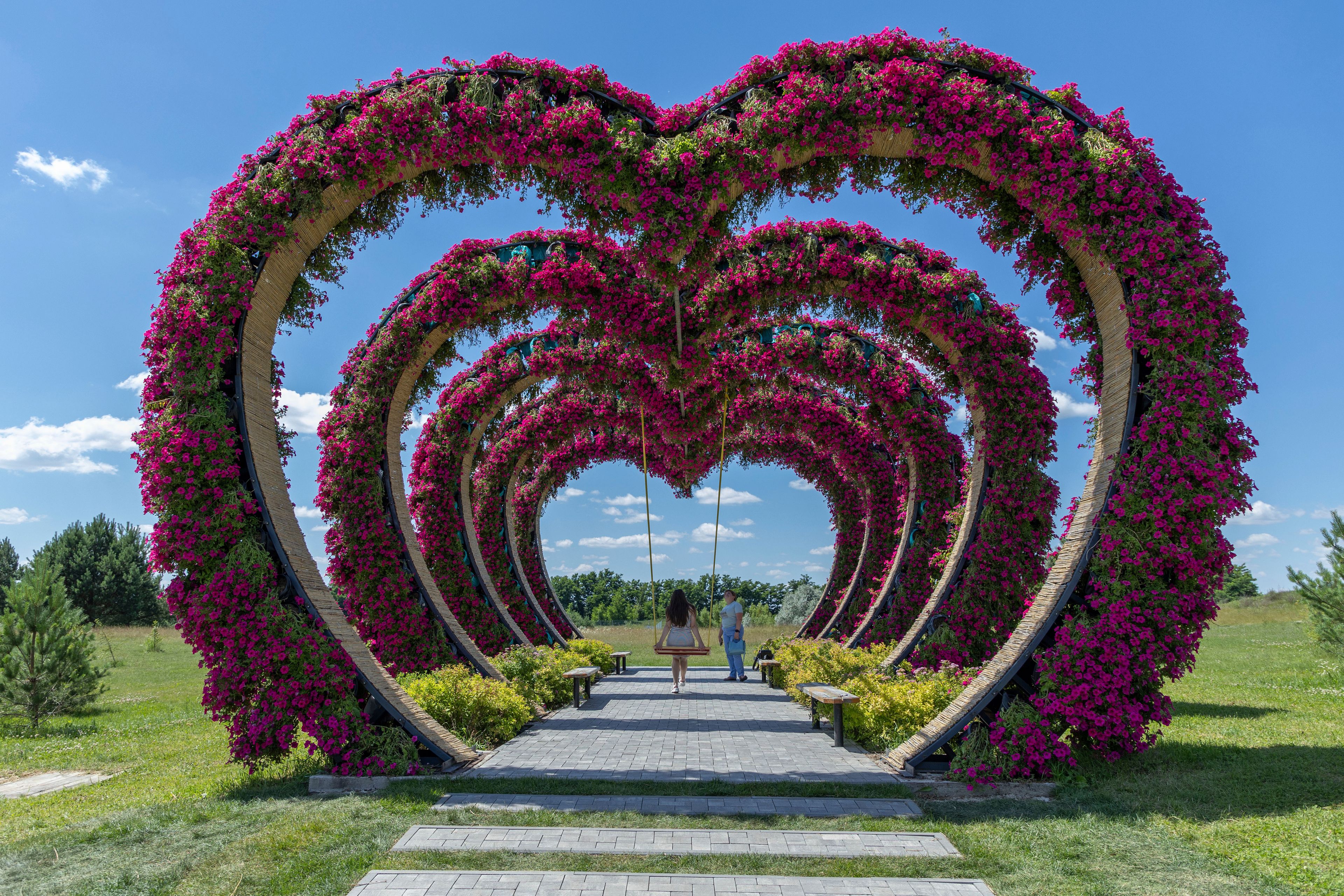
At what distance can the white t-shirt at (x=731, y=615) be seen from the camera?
13.3m

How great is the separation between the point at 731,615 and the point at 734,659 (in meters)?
0.90

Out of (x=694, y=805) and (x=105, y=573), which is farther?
(x=105, y=573)

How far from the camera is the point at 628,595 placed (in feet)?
159

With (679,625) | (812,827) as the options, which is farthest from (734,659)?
(812,827)

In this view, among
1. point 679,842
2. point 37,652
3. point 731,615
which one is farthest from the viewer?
point 731,615

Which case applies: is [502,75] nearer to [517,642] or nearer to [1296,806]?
[1296,806]

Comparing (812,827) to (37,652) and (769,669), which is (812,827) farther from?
(37,652)

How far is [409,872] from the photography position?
12.9ft

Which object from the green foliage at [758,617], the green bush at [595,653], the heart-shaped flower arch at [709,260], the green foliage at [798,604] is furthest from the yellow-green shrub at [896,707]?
the green foliage at [758,617]

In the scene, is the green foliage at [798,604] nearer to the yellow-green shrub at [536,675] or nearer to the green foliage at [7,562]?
the yellow-green shrub at [536,675]

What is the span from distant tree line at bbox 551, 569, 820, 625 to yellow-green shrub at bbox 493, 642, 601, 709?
1022 inches

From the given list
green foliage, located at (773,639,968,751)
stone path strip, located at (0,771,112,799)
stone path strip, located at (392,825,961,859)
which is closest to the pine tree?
stone path strip, located at (0,771,112,799)

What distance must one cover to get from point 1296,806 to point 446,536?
9.72 meters

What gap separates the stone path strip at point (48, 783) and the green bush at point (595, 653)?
7.37m
